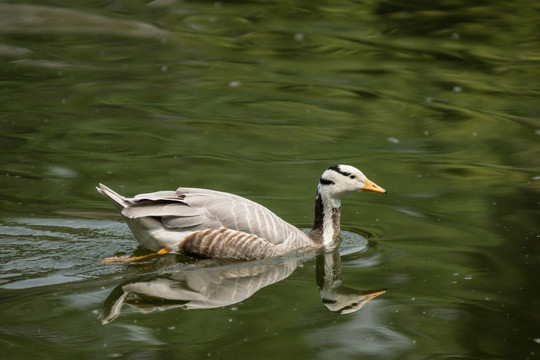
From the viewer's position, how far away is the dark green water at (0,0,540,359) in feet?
25.5

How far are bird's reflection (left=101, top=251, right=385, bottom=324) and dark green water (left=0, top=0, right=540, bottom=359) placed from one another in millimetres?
41

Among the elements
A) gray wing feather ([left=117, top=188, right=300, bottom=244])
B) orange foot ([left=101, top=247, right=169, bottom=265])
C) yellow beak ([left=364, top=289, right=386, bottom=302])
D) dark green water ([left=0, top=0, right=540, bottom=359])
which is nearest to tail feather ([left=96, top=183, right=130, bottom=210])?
gray wing feather ([left=117, top=188, right=300, bottom=244])

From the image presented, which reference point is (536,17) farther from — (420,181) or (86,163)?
(86,163)

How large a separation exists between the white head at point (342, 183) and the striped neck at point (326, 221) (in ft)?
0.14

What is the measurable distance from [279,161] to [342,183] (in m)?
2.55

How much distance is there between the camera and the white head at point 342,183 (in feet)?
34.8

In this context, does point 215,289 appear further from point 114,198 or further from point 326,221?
point 326,221

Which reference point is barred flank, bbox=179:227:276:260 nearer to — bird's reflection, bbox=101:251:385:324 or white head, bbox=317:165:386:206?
bird's reflection, bbox=101:251:385:324

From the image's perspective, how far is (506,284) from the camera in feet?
29.5

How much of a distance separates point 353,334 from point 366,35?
13855 mm

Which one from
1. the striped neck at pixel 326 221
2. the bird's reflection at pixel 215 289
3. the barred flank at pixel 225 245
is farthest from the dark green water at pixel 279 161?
the striped neck at pixel 326 221

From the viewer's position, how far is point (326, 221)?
1063 centimetres

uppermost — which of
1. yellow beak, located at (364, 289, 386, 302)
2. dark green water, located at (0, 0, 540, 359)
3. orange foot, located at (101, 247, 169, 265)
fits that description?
dark green water, located at (0, 0, 540, 359)

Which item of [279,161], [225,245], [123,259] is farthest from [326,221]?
[279,161]
